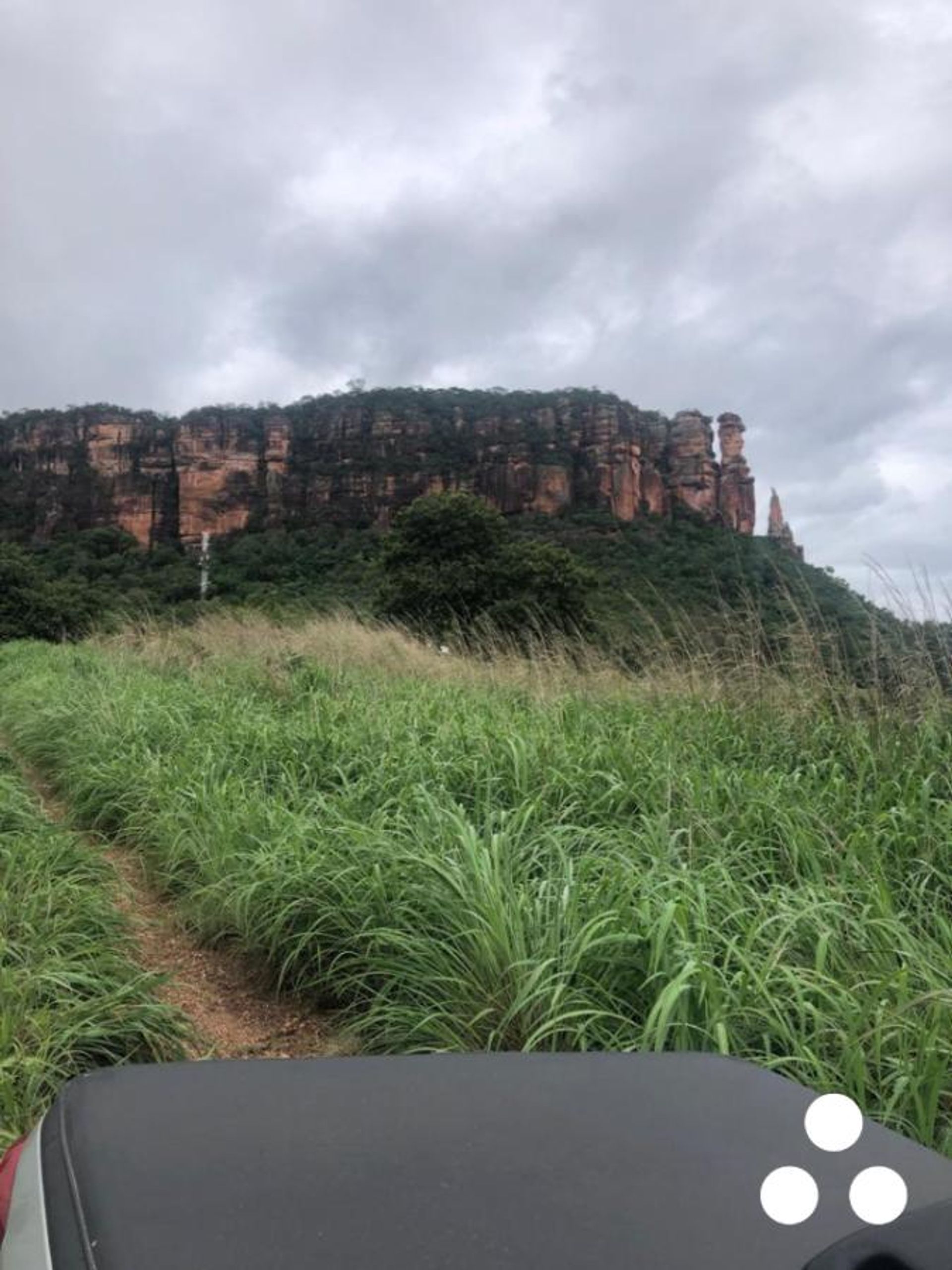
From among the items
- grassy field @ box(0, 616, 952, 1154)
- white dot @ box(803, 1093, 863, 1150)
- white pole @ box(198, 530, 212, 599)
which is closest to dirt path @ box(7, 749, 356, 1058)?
grassy field @ box(0, 616, 952, 1154)

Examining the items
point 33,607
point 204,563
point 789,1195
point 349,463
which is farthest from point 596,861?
point 349,463

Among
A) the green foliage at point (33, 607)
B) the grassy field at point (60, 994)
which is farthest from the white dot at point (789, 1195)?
the green foliage at point (33, 607)

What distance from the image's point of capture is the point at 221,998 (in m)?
2.63

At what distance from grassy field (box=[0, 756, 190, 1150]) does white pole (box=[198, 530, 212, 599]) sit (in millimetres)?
27077

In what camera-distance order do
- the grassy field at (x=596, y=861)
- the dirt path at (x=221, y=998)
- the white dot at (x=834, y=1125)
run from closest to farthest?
the white dot at (x=834, y=1125)
the grassy field at (x=596, y=861)
the dirt path at (x=221, y=998)

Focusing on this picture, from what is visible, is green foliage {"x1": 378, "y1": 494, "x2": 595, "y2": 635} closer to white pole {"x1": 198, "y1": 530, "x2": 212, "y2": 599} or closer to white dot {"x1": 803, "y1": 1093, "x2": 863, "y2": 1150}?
white pole {"x1": 198, "y1": 530, "x2": 212, "y2": 599}

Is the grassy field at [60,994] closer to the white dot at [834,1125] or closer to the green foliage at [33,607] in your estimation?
the white dot at [834,1125]

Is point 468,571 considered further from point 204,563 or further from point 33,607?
point 204,563

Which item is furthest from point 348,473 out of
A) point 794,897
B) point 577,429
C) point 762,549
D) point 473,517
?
point 794,897

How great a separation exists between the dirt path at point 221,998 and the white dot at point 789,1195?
138cm

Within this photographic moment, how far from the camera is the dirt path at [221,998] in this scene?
2.31m

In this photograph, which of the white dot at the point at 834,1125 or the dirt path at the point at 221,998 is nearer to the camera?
the white dot at the point at 834,1125

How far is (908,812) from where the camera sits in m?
2.77

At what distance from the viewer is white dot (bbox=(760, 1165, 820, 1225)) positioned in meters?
0.81
